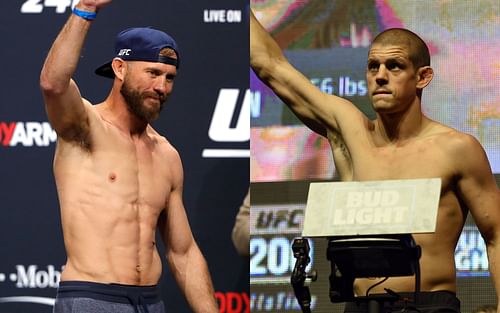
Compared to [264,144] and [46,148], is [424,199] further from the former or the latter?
[46,148]

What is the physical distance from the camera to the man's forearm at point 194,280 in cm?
436

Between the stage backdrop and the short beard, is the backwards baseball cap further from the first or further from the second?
the stage backdrop

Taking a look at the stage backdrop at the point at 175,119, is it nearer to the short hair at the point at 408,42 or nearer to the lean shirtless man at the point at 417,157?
the lean shirtless man at the point at 417,157

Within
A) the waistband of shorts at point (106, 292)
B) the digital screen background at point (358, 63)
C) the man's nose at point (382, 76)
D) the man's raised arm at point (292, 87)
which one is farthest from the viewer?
the digital screen background at point (358, 63)

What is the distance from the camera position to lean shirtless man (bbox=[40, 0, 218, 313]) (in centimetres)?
400

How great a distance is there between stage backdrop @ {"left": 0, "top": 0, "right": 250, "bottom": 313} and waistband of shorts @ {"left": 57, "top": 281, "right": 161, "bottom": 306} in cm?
95

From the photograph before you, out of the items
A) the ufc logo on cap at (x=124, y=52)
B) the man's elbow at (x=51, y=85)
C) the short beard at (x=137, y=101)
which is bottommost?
the short beard at (x=137, y=101)

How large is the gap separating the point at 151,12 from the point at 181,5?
0.14 metres

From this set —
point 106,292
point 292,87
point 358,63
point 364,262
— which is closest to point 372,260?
point 364,262

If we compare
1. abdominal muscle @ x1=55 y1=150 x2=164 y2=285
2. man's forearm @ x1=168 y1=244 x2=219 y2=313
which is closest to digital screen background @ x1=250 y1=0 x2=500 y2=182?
man's forearm @ x1=168 y1=244 x2=219 y2=313

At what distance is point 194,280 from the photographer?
4398 mm

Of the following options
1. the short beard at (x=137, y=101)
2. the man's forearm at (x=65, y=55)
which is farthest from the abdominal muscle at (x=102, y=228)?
the man's forearm at (x=65, y=55)

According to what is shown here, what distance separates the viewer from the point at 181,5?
5102 millimetres

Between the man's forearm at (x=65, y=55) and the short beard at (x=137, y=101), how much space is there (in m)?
0.38
